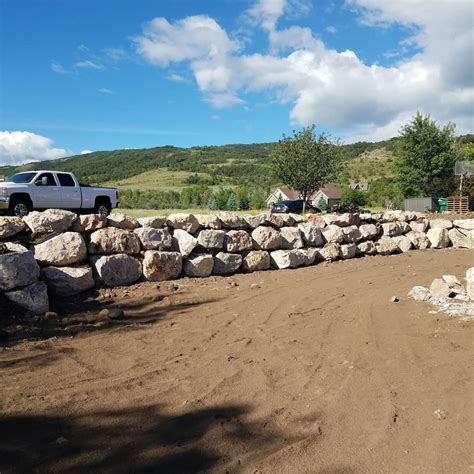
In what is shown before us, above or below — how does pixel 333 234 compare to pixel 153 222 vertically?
below

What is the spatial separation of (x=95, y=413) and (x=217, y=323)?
257cm

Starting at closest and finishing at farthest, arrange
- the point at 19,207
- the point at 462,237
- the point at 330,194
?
1. the point at 19,207
2. the point at 462,237
3. the point at 330,194

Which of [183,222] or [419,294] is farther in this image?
[183,222]

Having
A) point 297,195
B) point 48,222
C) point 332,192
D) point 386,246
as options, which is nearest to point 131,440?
point 48,222

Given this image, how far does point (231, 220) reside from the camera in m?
9.21

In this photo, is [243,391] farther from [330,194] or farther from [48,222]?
[330,194]

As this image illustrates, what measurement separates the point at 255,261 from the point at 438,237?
7.08 m

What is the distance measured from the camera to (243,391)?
385 cm

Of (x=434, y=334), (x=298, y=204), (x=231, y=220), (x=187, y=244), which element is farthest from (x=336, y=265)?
(x=298, y=204)

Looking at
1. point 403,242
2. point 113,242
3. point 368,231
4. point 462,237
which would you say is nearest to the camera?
point 113,242

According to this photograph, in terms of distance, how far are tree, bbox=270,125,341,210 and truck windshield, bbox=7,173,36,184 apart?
28372 mm

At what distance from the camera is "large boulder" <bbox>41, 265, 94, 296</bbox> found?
6492mm

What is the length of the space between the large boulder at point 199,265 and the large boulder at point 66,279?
1915mm

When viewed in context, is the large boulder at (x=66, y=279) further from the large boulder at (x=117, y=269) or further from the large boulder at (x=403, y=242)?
the large boulder at (x=403, y=242)
